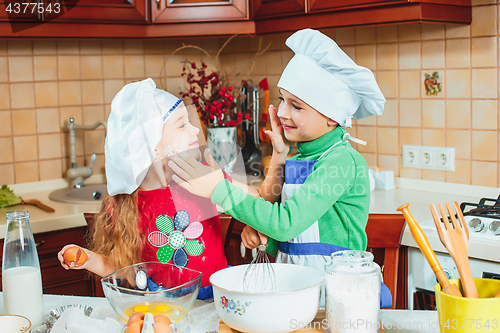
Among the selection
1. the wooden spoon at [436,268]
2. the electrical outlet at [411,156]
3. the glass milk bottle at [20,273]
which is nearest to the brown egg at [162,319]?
the glass milk bottle at [20,273]

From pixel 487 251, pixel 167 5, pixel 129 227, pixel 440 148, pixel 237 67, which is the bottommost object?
pixel 487 251

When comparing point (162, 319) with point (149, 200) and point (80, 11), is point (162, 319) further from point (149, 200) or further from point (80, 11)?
point (80, 11)

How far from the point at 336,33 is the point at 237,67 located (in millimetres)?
605

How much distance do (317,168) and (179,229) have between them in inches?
13.4

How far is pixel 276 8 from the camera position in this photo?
74.1 inches

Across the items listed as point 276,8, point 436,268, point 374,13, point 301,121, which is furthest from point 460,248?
point 276,8

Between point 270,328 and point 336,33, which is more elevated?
point 336,33

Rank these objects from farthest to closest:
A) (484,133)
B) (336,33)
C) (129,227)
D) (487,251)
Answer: (336,33) → (484,133) → (487,251) → (129,227)

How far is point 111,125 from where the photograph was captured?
102 cm

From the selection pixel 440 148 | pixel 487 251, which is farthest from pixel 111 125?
pixel 440 148

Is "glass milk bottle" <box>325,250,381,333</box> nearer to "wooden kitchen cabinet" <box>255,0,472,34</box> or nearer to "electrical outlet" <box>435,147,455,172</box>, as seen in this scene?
"wooden kitchen cabinet" <box>255,0,472,34</box>

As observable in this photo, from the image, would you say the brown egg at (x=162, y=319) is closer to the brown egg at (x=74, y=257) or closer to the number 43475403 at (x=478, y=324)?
the brown egg at (x=74, y=257)

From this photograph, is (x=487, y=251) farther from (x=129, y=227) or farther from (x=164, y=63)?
(x=164, y=63)

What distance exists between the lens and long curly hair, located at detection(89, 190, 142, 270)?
43.4 inches
